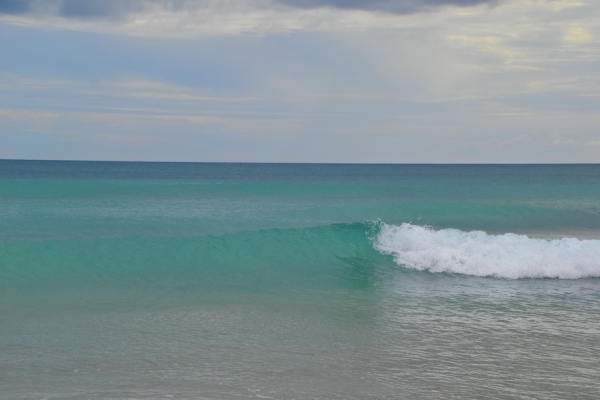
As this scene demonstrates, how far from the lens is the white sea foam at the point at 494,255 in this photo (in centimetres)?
1373

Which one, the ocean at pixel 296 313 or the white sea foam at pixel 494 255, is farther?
the white sea foam at pixel 494 255

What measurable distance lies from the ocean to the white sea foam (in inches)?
2.0

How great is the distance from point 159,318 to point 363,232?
9592 mm

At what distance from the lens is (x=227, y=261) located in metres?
14.8

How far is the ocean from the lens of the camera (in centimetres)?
680

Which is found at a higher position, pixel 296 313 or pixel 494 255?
pixel 494 255

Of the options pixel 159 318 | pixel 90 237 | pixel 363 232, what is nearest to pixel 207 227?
pixel 90 237

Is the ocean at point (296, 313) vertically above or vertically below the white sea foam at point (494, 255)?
below

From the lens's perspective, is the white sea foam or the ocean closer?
the ocean

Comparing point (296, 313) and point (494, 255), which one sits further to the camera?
point (494, 255)

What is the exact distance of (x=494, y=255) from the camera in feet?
47.3

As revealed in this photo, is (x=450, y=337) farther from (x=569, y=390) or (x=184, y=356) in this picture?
(x=184, y=356)

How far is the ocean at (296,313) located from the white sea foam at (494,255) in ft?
0.17

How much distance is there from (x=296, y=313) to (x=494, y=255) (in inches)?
266
